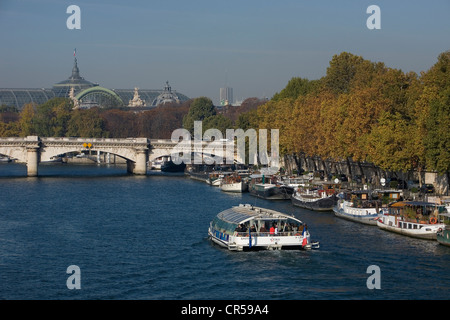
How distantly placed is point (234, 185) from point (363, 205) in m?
32.7

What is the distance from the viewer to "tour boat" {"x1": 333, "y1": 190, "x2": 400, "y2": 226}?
219 ft

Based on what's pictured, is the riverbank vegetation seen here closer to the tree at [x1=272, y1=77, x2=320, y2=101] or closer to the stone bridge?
the tree at [x1=272, y1=77, x2=320, y2=101]

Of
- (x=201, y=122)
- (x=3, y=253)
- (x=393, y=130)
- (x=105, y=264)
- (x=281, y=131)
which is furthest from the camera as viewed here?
(x=201, y=122)

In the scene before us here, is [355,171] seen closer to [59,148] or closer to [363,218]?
[363,218]

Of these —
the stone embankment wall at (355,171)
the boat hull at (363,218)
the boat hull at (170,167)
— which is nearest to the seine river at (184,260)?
the boat hull at (363,218)

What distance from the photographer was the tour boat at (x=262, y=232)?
53.0 metres

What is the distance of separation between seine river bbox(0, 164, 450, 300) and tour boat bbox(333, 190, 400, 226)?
1.15 meters

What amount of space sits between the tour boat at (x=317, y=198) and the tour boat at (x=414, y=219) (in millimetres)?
12327

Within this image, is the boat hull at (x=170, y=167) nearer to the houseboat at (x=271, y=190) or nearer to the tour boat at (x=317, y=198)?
the houseboat at (x=271, y=190)

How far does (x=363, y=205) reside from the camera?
6838 cm
